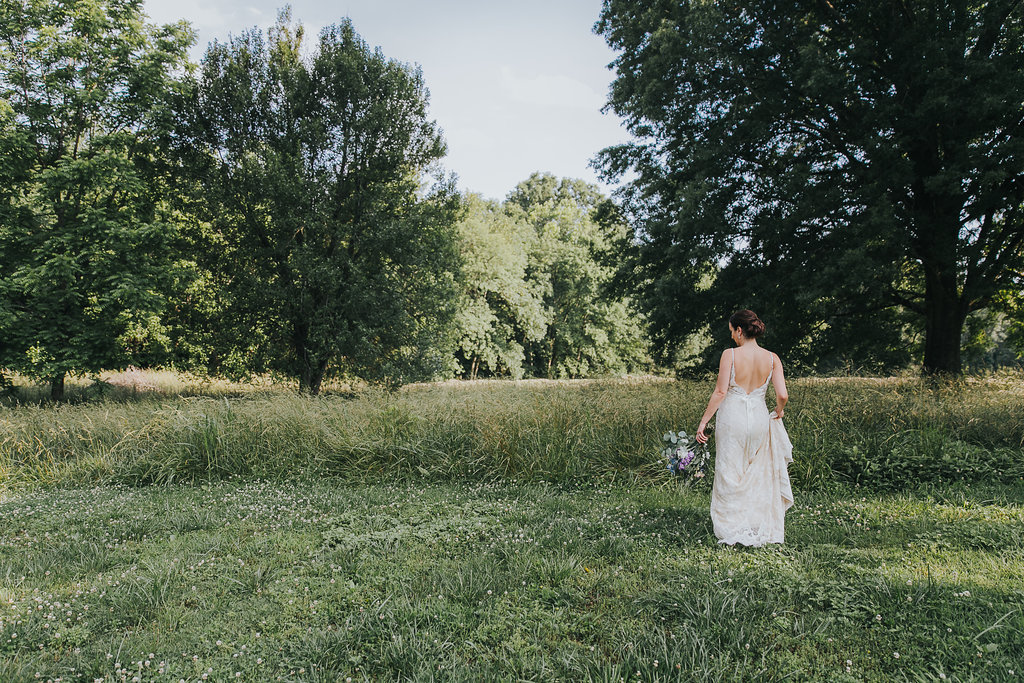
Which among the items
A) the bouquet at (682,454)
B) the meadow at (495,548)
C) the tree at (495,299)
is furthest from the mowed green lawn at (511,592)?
the tree at (495,299)

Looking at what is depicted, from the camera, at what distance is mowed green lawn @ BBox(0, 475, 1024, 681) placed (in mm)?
2988

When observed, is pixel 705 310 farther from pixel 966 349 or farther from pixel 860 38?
pixel 966 349

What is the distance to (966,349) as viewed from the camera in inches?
635

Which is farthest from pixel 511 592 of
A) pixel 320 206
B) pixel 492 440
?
pixel 320 206

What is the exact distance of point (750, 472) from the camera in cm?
486

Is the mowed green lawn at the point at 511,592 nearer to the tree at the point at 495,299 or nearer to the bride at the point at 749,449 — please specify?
the bride at the point at 749,449

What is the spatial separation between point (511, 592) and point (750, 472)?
2.44 m

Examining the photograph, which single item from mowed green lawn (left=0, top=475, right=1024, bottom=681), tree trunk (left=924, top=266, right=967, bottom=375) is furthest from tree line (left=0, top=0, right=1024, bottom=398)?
mowed green lawn (left=0, top=475, right=1024, bottom=681)

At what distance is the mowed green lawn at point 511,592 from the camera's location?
2.99 meters

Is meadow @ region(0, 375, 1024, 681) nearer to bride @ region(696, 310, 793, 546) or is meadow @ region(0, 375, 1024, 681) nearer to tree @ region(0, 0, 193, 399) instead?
bride @ region(696, 310, 793, 546)

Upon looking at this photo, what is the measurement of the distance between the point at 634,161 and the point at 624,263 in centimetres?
297

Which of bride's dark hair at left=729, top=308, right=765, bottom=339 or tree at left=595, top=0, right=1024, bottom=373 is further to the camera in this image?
tree at left=595, top=0, right=1024, bottom=373

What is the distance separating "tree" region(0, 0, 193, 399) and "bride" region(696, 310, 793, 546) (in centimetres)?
1380

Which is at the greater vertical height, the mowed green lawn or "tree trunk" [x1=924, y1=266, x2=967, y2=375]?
"tree trunk" [x1=924, y1=266, x2=967, y2=375]
